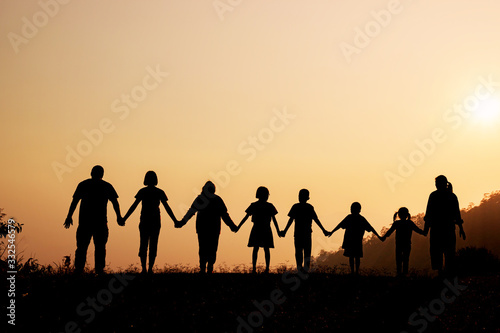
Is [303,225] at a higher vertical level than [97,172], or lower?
lower

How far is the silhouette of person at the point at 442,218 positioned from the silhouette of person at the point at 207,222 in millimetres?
6320

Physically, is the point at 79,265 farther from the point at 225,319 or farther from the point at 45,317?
the point at 225,319

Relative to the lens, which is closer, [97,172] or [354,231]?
[97,172]

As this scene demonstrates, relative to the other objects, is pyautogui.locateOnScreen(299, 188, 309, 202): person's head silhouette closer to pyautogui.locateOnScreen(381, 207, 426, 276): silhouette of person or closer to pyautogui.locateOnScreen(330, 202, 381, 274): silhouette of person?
pyautogui.locateOnScreen(330, 202, 381, 274): silhouette of person

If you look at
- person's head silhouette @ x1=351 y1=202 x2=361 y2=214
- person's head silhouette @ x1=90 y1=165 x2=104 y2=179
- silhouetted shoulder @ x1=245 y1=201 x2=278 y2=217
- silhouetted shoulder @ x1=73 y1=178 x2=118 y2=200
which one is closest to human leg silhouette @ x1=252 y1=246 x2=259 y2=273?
silhouetted shoulder @ x1=245 y1=201 x2=278 y2=217

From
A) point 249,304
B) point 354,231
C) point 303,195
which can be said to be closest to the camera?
point 249,304

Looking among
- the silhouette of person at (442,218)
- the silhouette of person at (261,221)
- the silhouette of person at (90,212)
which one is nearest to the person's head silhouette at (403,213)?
the silhouette of person at (442,218)

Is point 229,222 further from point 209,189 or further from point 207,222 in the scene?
point 209,189

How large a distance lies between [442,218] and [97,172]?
10064mm

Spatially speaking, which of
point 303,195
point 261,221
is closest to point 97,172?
point 261,221

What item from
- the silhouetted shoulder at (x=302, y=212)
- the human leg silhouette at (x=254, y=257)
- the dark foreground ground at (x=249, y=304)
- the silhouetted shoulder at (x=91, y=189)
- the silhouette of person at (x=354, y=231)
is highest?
the silhouetted shoulder at (x=91, y=189)

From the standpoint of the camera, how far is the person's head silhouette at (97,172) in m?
17.2

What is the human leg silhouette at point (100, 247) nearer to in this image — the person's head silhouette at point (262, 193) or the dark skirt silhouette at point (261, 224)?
the dark skirt silhouette at point (261, 224)

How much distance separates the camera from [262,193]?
64.5 feet
